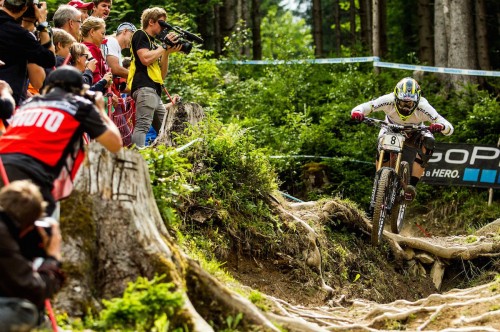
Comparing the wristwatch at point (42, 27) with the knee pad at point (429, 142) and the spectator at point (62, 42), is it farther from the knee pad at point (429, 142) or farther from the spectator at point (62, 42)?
the knee pad at point (429, 142)

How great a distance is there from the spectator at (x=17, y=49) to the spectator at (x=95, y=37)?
229 cm

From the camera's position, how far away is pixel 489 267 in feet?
43.5

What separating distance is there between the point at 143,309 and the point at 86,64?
4.48 metres

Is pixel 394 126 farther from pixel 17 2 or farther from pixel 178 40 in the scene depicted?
pixel 17 2

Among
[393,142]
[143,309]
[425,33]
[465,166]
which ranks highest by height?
[425,33]

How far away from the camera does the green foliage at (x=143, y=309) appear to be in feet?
21.0

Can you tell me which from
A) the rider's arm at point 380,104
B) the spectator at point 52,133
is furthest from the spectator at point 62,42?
the rider's arm at point 380,104

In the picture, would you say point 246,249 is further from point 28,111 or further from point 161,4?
point 161,4

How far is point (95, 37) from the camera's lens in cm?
1098

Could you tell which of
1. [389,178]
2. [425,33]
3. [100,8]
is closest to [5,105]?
[100,8]

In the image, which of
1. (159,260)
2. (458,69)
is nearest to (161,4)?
(458,69)

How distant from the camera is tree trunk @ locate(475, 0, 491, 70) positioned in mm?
24281

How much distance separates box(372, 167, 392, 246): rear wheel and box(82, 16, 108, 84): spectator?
392 centimetres

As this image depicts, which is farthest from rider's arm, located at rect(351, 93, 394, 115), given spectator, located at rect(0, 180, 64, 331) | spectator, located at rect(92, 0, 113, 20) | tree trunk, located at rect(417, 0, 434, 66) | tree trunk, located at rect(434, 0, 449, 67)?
tree trunk, located at rect(417, 0, 434, 66)
